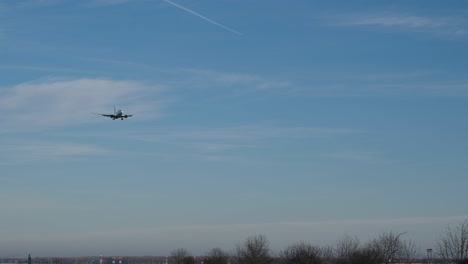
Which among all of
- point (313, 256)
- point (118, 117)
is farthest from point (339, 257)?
point (118, 117)

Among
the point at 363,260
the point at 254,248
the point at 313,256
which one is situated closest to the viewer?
the point at 363,260

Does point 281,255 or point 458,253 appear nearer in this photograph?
point 458,253

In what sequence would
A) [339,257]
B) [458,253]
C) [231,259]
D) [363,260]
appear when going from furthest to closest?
1. [231,259]
2. [339,257]
3. [363,260]
4. [458,253]

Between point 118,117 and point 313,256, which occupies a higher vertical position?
point 118,117

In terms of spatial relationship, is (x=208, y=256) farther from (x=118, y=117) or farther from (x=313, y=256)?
(x=118, y=117)

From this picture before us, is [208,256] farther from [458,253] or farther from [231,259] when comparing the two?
[458,253]

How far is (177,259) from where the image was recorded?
155 meters

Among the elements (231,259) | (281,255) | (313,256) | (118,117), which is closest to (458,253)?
(313,256)

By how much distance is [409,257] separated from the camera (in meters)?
100

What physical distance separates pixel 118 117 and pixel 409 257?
4166 cm

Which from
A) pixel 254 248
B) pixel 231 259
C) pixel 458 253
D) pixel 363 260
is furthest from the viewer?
pixel 231 259

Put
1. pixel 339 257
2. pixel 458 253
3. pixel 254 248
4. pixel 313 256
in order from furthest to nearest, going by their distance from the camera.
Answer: pixel 254 248 < pixel 339 257 < pixel 313 256 < pixel 458 253

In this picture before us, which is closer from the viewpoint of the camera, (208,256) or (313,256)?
(313,256)

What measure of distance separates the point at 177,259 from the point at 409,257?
64.7 m
